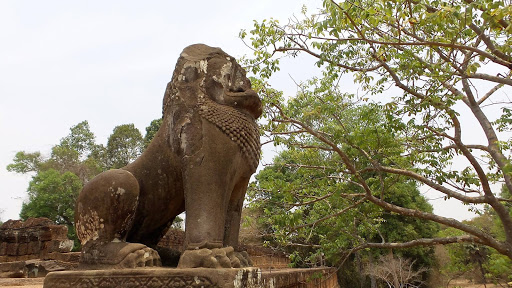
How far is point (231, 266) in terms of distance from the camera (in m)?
2.02

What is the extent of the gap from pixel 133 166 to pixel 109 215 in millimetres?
349

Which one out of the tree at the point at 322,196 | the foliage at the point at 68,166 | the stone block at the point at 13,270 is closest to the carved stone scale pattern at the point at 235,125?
the tree at the point at 322,196

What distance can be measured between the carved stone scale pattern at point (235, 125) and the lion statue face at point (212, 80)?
0.19 ft

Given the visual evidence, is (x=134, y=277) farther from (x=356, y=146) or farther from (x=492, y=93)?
(x=492, y=93)

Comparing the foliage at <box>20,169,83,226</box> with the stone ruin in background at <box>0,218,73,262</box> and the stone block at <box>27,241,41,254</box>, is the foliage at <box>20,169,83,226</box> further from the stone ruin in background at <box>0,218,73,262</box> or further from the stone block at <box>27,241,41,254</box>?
the stone block at <box>27,241,41,254</box>

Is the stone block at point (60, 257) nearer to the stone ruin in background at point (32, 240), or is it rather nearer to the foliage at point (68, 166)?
the stone ruin in background at point (32, 240)

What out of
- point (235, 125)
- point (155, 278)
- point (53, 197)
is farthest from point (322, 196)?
point (53, 197)

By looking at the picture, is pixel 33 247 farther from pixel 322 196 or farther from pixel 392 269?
pixel 392 269

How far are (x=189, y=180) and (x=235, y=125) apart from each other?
40 centimetres

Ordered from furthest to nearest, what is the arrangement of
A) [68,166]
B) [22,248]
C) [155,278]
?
[68,166], [22,248], [155,278]

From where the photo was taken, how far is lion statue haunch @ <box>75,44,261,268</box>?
2.11m

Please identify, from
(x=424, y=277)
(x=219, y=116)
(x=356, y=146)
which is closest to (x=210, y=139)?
(x=219, y=116)

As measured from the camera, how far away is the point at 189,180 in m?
2.20

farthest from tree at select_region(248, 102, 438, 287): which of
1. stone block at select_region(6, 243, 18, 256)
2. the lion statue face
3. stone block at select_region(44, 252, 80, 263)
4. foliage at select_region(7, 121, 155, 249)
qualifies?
foliage at select_region(7, 121, 155, 249)
